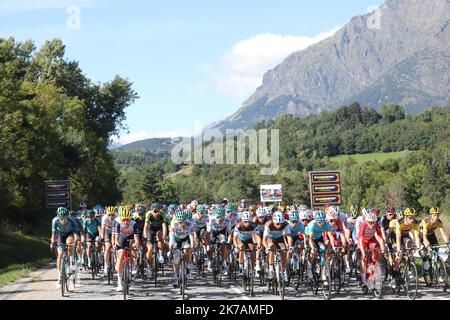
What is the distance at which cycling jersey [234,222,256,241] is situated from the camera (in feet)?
51.2

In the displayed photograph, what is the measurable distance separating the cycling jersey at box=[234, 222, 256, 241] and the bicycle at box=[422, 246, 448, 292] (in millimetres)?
4247

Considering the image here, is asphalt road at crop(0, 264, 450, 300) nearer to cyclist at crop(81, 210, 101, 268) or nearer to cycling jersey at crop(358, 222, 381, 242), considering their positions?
cycling jersey at crop(358, 222, 381, 242)

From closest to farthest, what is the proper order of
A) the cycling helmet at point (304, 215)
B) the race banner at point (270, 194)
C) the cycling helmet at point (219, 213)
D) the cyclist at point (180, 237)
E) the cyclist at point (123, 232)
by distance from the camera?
1. the cyclist at point (123, 232)
2. the cyclist at point (180, 237)
3. the cycling helmet at point (219, 213)
4. the cycling helmet at point (304, 215)
5. the race banner at point (270, 194)

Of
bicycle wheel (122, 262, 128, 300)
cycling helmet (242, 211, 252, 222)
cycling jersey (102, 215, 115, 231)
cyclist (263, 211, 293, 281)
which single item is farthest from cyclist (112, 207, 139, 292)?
cyclist (263, 211, 293, 281)

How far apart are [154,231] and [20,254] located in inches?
541

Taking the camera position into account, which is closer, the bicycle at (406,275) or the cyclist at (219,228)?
the bicycle at (406,275)

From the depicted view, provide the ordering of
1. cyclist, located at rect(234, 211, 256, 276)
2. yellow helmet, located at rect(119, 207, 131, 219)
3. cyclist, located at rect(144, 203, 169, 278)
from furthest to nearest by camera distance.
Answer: cyclist, located at rect(144, 203, 169, 278) → cyclist, located at rect(234, 211, 256, 276) → yellow helmet, located at rect(119, 207, 131, 219)

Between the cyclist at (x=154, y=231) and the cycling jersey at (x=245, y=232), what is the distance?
216 centimetres

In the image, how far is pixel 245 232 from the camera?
1566 centimetres

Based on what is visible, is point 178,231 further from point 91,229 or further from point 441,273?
point 441,273

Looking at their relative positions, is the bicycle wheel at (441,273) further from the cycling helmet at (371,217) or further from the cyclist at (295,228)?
the cyclist at (295,228)

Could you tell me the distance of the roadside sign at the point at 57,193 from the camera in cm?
3641

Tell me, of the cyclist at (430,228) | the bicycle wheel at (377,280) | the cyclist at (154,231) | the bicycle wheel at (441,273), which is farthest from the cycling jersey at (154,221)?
the bicycle wheel at (441,273)
